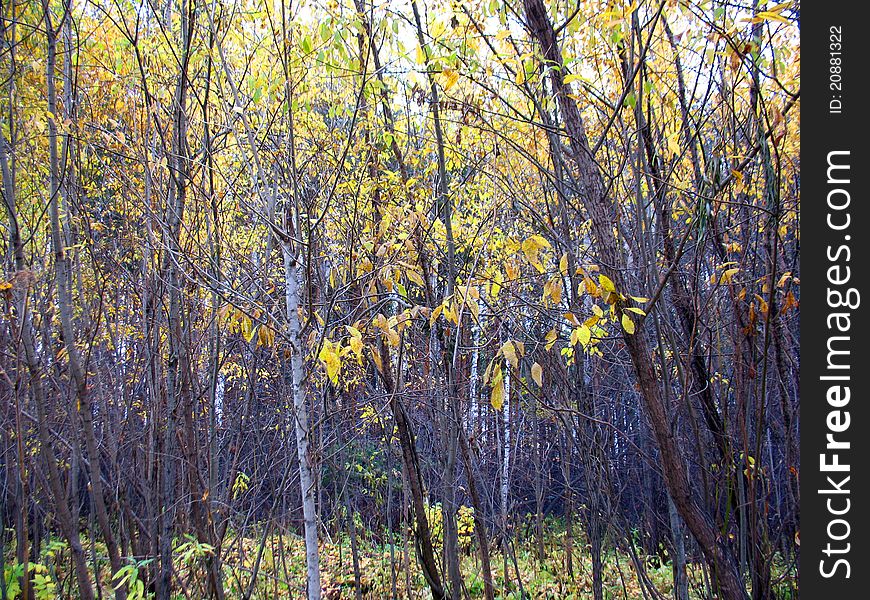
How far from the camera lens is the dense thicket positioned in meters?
2.41

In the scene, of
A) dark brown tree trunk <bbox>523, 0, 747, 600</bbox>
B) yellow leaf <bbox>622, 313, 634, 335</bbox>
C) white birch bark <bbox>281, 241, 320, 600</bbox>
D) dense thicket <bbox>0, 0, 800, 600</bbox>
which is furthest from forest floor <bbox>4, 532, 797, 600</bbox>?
yellow leaf <bbox>622, 313, 634, 335</bbox>

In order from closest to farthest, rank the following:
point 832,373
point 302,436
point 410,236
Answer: point 832,373
point 302,436
point 410,236

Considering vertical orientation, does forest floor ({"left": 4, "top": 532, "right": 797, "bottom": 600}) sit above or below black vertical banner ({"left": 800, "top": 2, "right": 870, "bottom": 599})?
below

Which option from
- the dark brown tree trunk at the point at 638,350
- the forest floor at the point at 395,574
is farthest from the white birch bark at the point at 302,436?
the forest floor at the point at 395,574

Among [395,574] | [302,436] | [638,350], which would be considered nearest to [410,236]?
[302,436]

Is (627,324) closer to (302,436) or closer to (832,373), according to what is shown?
(832,373)

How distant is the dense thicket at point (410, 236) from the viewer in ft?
7.90

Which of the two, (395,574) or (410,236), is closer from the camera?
(410,236)

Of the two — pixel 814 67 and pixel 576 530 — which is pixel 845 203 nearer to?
pixel 814 67

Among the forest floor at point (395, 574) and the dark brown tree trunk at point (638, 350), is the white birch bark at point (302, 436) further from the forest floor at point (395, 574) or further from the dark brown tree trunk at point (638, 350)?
the forest floor at point (395, 574)

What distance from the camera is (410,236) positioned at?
9.64 ft

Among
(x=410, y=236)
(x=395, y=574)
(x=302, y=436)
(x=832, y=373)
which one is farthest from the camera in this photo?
(x=395, y=574)

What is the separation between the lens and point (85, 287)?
4988 millimetres

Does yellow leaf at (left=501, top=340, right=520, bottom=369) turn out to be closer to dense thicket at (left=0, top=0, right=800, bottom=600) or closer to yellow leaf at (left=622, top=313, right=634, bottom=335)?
dense thicket at (left=0, top=0, right=800, bottom=600)
